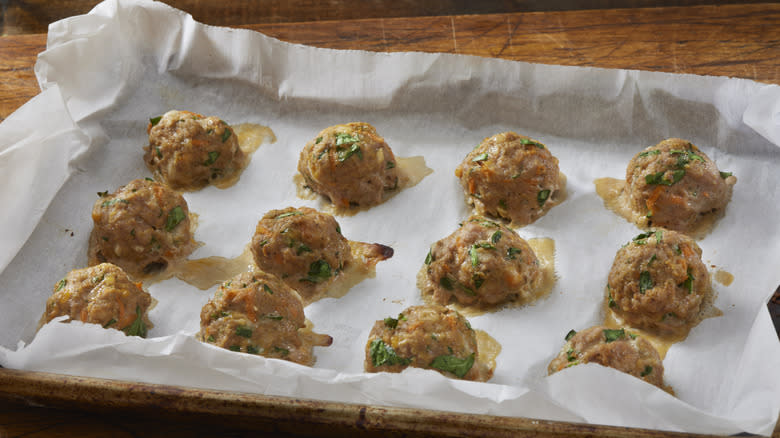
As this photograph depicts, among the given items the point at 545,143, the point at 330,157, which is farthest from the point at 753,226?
the point at 330,157

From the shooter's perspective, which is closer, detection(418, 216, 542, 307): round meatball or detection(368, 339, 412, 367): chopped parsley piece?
detection(368, 339, 412, 367): chopped parsley piece

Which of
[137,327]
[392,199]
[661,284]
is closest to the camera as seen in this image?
[661,284]

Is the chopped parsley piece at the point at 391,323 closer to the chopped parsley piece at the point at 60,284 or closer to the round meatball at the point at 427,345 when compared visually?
the round meatball at the point at 427,345

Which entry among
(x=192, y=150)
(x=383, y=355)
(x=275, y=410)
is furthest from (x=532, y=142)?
(x=275, y=410)

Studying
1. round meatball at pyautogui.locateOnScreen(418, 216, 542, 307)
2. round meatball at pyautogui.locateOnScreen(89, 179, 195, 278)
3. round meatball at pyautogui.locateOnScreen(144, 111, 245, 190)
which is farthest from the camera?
round meatball at pyautogui.locateOnScreen(144, 111, 245, 190)

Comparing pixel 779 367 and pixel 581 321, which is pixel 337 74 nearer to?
pixel 581 321

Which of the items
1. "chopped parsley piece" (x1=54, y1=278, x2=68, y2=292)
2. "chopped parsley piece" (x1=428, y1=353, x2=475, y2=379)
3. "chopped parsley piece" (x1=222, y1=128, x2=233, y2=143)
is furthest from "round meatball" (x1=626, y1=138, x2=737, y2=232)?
"chopped parsley piece" (x1=54, y1=278, x2=68, y2=292)

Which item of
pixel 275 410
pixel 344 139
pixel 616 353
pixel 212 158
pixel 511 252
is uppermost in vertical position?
pixel 344 139

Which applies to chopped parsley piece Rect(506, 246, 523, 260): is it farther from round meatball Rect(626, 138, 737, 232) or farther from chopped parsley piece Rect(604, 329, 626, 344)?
round meatball Rect(626, 138, 737, 232)

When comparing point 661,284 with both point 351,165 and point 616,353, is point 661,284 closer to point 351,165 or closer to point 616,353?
point 616,353
